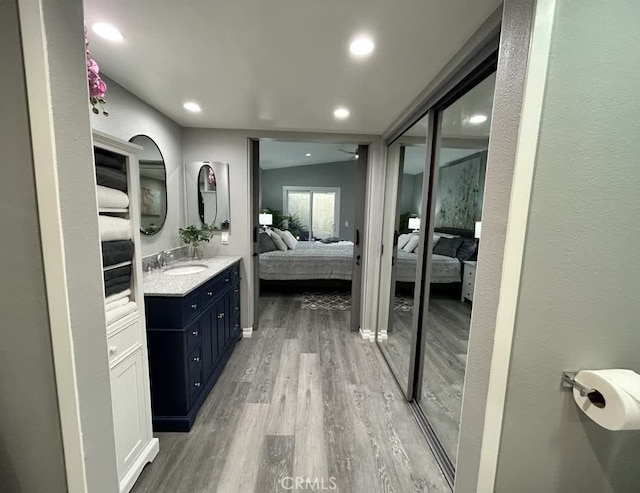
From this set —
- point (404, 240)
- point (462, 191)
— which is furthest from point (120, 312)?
point (404, 240)

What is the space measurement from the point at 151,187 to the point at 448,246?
11.6 feet

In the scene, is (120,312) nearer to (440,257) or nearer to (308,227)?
(440,257)

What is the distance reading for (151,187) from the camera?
93.5 inches

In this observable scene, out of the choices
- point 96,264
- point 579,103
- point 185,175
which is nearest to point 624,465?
point 579,103

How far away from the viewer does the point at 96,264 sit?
871 millimetres

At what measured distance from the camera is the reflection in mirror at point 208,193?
2.93 metres

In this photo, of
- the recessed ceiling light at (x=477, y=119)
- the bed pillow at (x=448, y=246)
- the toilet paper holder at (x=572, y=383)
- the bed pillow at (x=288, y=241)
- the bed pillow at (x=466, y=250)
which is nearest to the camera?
the toilet paper holder at (x=572, y=383)

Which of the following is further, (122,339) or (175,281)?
(175,281)

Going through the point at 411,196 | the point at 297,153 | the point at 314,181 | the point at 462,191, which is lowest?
the point at 462,191

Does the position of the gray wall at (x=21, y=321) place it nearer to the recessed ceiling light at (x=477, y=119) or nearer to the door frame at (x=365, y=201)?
the door frame at (x=365, y=201)

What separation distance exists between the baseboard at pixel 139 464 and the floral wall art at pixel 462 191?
267 cm

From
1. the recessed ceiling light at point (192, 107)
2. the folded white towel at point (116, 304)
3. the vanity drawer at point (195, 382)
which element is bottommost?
the vanity drawer at point (195, 382)

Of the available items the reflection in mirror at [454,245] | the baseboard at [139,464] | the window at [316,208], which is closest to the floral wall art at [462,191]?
the reflection in mirror at [454,245]

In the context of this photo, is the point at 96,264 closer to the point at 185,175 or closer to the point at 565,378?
the point at 565,378
